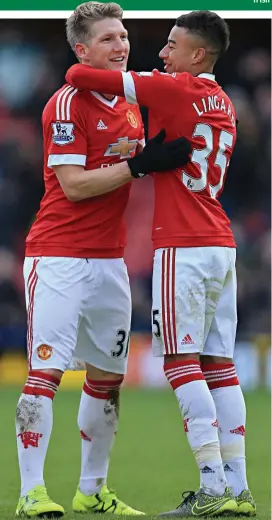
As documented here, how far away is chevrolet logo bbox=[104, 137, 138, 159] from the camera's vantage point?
546 centimetres

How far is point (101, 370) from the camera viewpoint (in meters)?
5.66

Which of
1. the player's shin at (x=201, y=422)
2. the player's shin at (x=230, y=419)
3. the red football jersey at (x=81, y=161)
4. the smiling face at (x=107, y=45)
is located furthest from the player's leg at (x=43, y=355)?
the smiling face at (x=107, y=45)

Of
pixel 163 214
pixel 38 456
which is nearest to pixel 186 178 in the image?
pixel 163 214

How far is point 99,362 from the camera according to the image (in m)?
5.59

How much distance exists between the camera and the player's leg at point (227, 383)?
17.2 ft

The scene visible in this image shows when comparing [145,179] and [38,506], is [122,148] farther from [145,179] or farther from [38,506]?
[145,179]

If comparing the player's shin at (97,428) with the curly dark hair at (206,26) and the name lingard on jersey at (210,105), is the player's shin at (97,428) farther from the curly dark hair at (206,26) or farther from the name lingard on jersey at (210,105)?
the curly dark hair at (206,26)

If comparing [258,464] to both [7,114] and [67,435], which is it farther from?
[7,114]

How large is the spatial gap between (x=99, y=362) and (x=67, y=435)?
13.9 ft

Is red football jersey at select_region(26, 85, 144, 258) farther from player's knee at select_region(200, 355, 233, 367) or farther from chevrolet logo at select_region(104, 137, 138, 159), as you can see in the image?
player's knee at select_region(200, 355, 233, 367)

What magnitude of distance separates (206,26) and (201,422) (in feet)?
6.34

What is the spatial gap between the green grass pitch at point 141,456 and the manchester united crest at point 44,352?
0.77 meters

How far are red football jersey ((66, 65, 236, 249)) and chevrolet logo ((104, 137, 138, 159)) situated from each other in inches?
11.1

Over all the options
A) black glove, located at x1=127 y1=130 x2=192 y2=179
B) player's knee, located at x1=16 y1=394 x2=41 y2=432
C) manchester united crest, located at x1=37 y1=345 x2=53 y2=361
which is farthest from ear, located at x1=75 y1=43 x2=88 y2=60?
player's knee, located at x1=16 y1=394 x2=41 y2=432
